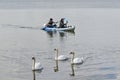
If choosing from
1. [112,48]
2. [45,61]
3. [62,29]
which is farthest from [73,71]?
[62,29]

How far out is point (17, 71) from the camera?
33.6m

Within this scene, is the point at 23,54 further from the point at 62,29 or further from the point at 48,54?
the point at 62,29

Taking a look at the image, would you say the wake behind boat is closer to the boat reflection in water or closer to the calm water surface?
the boat reflection in water

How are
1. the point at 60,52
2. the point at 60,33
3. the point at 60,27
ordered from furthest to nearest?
the point at 60,27, the point at 60,33, the point at 60,52

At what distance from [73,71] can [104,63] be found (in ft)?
A: 16.9

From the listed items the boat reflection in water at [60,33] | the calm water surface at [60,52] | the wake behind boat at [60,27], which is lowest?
the calm water surface at [60,52]

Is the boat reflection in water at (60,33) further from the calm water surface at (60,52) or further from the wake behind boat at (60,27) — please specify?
the wake behind boat at (60,27)

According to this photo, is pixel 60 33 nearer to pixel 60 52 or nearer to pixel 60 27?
pixel 60 27

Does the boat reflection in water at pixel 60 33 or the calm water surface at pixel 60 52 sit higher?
the boat reflection in water at pixel 60 33

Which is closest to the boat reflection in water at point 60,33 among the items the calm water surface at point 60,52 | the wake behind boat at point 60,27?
the calm water surface at point 60,52

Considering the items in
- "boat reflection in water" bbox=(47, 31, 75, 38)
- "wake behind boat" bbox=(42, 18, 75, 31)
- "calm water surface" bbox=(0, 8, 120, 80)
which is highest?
"wake behind boat" bbox=(42, 18, 75, 31)

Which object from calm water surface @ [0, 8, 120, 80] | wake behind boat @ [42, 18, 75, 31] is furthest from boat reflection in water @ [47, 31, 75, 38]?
wake behind boat @ [42, 18, 75, 31]

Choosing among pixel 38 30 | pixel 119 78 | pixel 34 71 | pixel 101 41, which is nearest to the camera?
pixel 119 78

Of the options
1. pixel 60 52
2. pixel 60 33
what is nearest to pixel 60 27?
pixel 60 33
